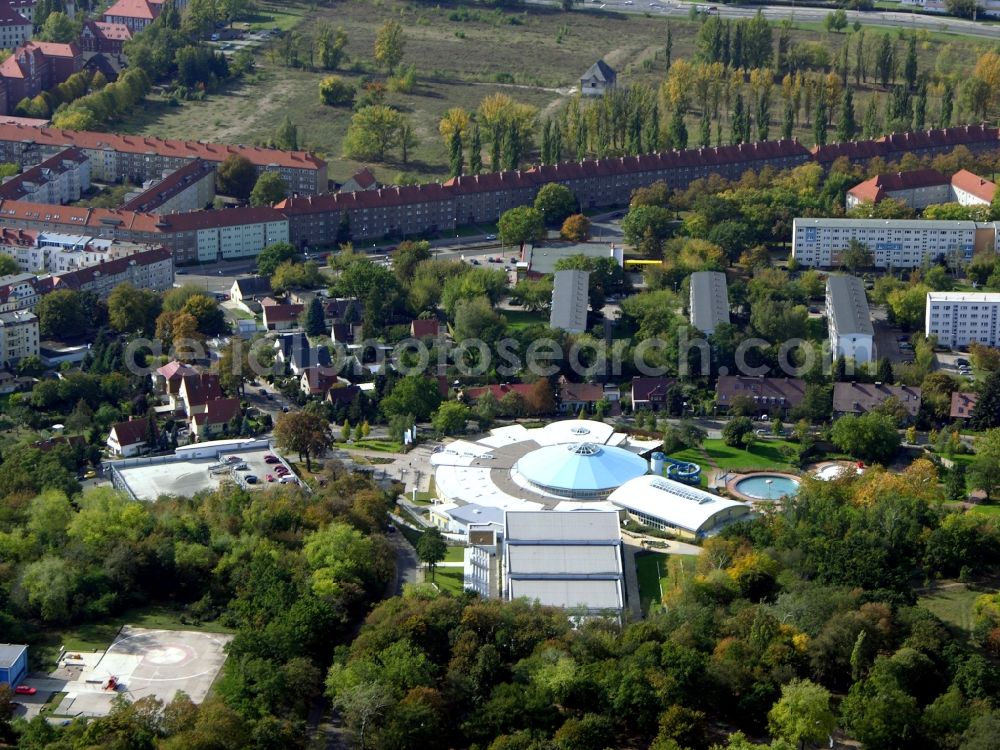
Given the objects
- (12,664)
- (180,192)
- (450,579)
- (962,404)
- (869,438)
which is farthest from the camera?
(180,192)

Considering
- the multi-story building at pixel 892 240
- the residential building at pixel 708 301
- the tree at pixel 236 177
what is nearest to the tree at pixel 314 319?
the residential building at pixel 708 301

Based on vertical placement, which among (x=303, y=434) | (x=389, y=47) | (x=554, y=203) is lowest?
(x=303, y=434)

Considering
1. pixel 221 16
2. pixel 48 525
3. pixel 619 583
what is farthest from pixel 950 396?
pixel 221 16

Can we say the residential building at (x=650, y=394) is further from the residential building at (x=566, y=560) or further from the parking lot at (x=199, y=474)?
the parking lot at (x=199, y=474)

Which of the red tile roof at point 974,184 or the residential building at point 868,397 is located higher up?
the red tile roof at point 974,184

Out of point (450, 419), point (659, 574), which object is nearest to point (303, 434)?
point (450, 419)

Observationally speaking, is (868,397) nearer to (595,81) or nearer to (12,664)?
(12,664)

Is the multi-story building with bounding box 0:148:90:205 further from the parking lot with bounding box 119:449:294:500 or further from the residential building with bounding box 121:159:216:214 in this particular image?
the parking lot with bounding box 119:449:294:500
